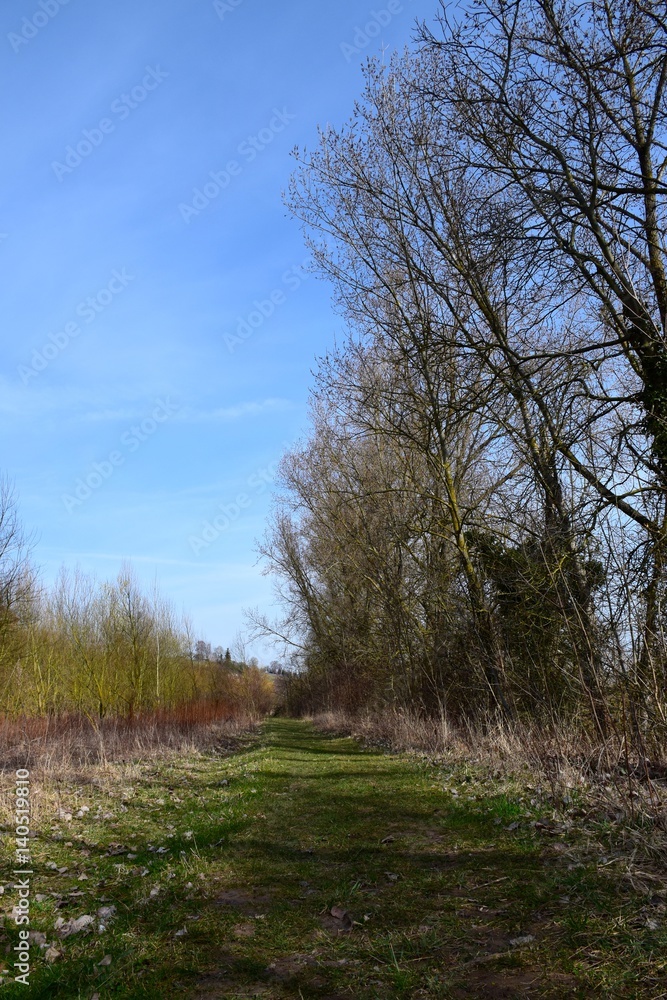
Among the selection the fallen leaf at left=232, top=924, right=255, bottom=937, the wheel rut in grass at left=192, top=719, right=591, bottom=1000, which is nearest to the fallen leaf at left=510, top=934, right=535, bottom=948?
the wheel rut in grass at left=192, top=719, right=591, bottom=1000

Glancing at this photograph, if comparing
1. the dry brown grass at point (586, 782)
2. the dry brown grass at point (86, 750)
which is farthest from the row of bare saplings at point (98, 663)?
the dry brown grass at point (586, 782)

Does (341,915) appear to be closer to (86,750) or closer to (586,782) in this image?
(586,782)

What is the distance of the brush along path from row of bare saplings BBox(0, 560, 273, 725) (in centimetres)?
1316

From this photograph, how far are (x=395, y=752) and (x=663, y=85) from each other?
1151 centimetres

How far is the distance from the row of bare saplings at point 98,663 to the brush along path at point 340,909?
518 inches

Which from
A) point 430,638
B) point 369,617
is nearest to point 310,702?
point 369,617

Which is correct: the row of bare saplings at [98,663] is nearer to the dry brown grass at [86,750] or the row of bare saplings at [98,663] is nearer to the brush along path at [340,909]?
the dry brown grass at [86,750]

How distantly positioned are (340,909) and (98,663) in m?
25.3

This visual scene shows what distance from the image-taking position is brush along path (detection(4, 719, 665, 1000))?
318 centimetres

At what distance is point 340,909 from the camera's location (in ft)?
13.7

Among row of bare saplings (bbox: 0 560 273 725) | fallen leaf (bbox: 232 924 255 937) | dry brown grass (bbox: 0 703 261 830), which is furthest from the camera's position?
row of bare saplings (bbox: 0 560 273 725)

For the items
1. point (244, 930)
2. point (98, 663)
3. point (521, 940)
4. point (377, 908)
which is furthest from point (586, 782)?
point (98, 663)

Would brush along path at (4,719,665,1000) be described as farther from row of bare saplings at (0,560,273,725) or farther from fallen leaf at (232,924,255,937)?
row of bare saplings at (0,560,273,725)

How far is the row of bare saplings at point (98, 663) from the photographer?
851 inches
